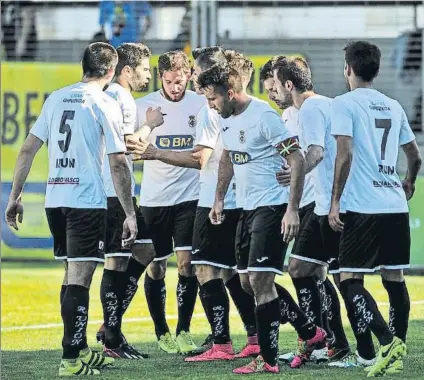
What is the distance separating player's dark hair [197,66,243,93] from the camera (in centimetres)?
841

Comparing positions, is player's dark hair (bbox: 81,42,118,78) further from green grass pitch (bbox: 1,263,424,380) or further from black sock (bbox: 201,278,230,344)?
green grass pitch (bbox: 1,263,424,380)

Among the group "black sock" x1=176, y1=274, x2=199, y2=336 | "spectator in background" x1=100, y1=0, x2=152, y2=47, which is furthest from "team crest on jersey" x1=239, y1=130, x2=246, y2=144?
"spectator in background" x1=100, y1=0, x2=152, y2=47

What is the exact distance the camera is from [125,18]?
18531mm

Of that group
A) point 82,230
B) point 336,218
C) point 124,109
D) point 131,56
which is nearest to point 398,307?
point 336,218

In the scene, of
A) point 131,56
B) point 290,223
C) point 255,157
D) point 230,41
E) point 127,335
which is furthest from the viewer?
point 230,41

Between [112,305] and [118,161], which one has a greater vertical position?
[118,161]

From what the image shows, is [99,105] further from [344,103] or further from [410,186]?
[410,186]

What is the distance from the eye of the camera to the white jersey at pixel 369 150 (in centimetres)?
825

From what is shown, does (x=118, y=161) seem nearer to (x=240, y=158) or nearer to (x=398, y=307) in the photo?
(x=240, y=158)

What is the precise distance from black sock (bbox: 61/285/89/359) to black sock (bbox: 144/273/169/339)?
1.56 metres

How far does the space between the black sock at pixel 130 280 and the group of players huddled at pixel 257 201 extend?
42mm

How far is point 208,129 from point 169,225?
0.93 meters

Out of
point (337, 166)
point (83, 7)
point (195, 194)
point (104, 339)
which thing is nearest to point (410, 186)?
point (337, 166)

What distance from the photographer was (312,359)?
29.2 ft
